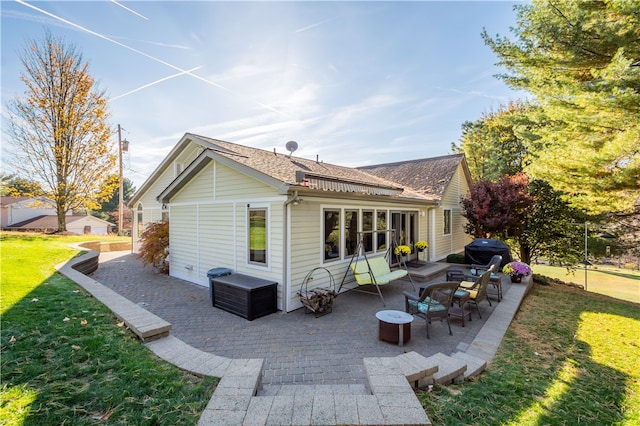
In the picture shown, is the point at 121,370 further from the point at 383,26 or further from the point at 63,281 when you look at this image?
the point at 383,26

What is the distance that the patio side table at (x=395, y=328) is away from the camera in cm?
458

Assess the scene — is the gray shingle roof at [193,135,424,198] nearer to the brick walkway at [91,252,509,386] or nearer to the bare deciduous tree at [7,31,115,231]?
the brick walkway at [91,252,509,386]

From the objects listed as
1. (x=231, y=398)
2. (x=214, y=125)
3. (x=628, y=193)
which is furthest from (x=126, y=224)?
(x=628, y=193)

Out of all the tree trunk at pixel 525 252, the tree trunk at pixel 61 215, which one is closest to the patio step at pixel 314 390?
the tree trunk at pixel 525 252

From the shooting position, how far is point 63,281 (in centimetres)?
676

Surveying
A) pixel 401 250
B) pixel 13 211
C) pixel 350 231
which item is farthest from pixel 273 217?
pixel 13 211

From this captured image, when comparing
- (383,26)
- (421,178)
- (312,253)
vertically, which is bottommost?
(312,253)

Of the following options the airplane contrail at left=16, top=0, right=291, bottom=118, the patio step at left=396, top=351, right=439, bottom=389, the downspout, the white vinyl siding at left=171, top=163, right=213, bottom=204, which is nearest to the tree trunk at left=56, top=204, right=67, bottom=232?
the white vinyl siding at left=171, top=163, right=213, bottom=204

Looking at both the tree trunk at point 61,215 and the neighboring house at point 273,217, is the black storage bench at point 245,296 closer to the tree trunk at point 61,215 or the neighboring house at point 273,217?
the neighboring house at point 273,217

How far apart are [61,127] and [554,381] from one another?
72.3 ft

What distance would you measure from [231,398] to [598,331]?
7470 millimetres

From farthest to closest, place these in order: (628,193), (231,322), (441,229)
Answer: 1. (441,229)
2. (628,193)
3. (231,322)

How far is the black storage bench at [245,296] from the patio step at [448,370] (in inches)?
146

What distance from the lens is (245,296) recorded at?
5.89 m
